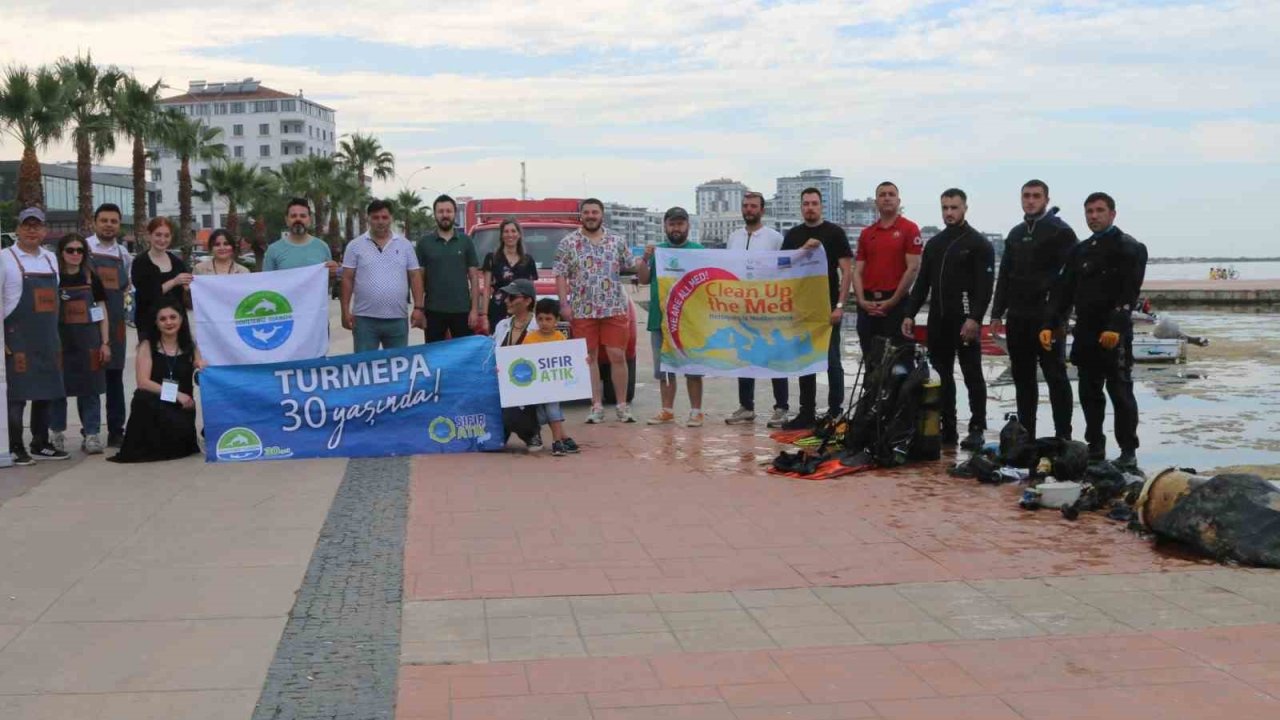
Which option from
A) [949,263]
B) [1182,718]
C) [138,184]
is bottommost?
[1182,718]

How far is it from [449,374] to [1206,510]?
5.59 metres

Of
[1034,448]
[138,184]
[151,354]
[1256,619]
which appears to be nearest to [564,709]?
[1256,619]

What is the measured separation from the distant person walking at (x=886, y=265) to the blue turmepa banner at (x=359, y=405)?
3.19 m

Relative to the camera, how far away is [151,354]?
31.8 feet

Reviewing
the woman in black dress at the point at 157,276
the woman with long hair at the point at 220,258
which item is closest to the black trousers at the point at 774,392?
the woman with long hair at the point at 220,258

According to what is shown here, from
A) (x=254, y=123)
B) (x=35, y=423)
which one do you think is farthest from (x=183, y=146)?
(x=254, y=123)

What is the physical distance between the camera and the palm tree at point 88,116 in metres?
43.4

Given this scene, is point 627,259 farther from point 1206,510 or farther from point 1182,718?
point 1182,718

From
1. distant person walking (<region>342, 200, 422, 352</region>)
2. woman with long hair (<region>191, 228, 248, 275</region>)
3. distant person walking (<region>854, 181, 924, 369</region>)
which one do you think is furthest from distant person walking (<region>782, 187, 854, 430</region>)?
woman with long hair (<region>191, 228, 248, 275</region>)

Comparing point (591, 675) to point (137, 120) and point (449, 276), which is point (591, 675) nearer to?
point (449, 276)

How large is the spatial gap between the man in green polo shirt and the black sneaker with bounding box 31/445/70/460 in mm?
3174

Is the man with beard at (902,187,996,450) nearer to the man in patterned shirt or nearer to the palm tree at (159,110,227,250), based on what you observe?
the man in patterned shirt

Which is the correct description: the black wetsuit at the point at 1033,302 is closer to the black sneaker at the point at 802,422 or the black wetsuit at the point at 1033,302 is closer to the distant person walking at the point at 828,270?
the distant person walking at the point at 828,270

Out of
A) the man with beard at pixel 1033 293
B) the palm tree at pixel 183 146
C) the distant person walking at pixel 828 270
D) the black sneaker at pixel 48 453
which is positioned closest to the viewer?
the man with beard at pixel 1033 293
